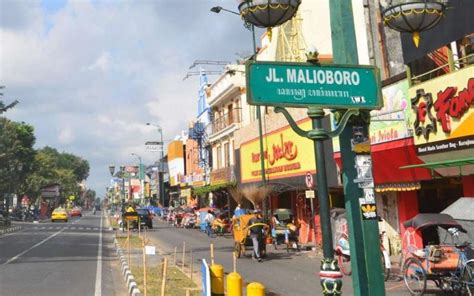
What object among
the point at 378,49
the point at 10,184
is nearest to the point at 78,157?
the point at 10,184

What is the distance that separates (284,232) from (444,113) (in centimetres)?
940

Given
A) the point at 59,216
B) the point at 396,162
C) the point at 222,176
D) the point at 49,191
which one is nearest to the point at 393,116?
the point at 396,162

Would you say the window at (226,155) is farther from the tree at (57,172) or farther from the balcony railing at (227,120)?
the tree at (57,172)

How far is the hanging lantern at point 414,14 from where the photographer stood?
15.8 feet

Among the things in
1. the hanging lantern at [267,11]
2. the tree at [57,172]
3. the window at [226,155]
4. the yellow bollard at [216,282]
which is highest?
the tree at [57,172]

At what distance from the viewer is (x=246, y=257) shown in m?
17.9

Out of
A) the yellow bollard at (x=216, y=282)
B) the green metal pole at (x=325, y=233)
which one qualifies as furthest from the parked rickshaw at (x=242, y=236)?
the green metal pole at (x=325, y=233)

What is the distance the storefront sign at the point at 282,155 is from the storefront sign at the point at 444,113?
6836 mm

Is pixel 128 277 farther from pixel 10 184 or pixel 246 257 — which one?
pixel 10 184

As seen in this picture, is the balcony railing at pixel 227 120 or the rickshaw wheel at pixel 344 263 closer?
the rickshaw wheel at pixel 344 263

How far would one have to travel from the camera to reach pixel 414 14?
483 centimetres

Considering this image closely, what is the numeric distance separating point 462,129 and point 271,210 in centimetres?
1627

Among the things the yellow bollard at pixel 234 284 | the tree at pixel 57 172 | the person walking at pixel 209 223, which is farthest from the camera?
the tree at pixel 57 172

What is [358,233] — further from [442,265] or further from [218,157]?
[218,157]
